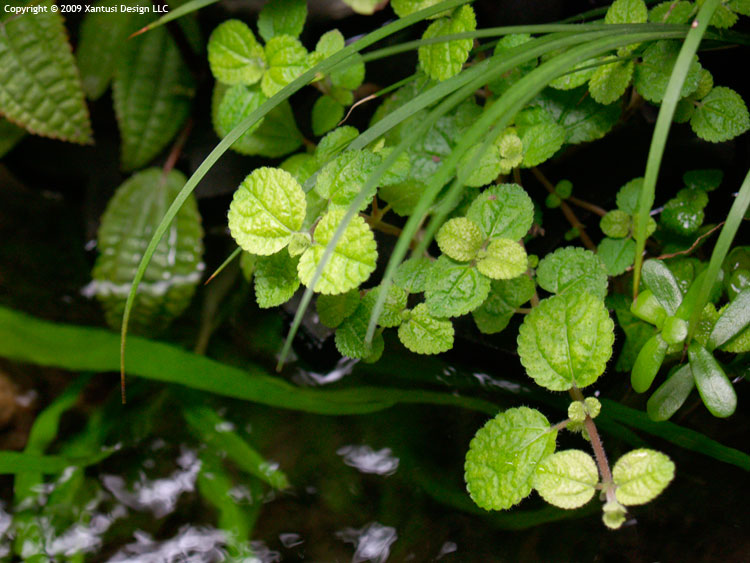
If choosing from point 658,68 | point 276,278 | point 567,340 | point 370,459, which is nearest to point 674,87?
point 658,68

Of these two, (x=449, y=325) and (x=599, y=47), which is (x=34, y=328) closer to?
(x=449, y=325)

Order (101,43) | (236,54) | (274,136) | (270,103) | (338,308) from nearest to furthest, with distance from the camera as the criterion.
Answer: (270,103)
(338,308)
(236,54)
(274,136)
(101,43)

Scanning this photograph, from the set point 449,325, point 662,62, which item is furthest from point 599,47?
point 449,325

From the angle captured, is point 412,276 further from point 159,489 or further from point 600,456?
point 159,489

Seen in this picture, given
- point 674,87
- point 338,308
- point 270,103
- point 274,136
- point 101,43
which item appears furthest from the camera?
point 101,43

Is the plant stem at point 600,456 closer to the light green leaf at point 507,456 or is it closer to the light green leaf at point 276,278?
the light green leaf at point 507,456
